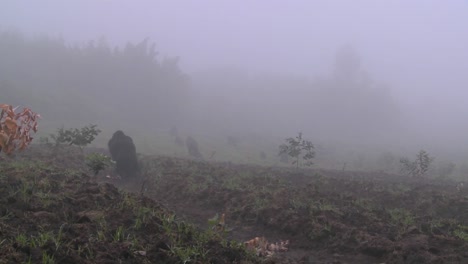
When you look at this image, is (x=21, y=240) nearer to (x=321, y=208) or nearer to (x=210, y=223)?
(x=210, y=223)

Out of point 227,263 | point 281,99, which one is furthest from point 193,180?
point 281,99

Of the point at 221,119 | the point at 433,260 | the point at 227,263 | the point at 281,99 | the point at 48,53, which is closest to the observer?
the point at 227,263

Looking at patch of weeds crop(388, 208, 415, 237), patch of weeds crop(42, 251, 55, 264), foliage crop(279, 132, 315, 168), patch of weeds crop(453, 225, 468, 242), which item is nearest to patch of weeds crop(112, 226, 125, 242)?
patch of weeds crop(42, 251, 55, 264)

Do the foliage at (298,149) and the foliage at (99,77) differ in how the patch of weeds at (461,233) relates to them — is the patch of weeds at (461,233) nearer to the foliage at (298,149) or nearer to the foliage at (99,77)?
the foliage at (298,149)

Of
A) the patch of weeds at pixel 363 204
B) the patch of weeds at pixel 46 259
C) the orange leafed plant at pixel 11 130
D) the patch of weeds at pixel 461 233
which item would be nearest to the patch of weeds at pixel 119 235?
the patch of weeds at pixel 46 259

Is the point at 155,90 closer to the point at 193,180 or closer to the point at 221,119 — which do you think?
the point at 221,119

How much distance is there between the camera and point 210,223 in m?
6.52

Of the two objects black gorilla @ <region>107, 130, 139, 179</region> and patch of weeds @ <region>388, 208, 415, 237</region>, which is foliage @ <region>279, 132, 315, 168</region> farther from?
patch of weeds @ <region>388, 208, 415, 237</region>

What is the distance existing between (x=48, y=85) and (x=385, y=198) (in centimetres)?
4964

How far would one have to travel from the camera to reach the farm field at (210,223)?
5.29 metres

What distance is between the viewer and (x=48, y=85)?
52.7 m

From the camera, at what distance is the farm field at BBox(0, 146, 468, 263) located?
5.29 meters

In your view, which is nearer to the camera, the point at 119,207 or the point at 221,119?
the point at 119,207

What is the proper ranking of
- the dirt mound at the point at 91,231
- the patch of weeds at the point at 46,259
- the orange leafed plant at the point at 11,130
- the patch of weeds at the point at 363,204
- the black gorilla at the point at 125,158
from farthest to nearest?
the black gorilla at the point at 125,158 < the patch of weeds at the point at 363,204 < the orange leafed plant at the point at 11,130 < the dirt mound at the point at 91,231 < the patch of weeds at the point at 46,259
